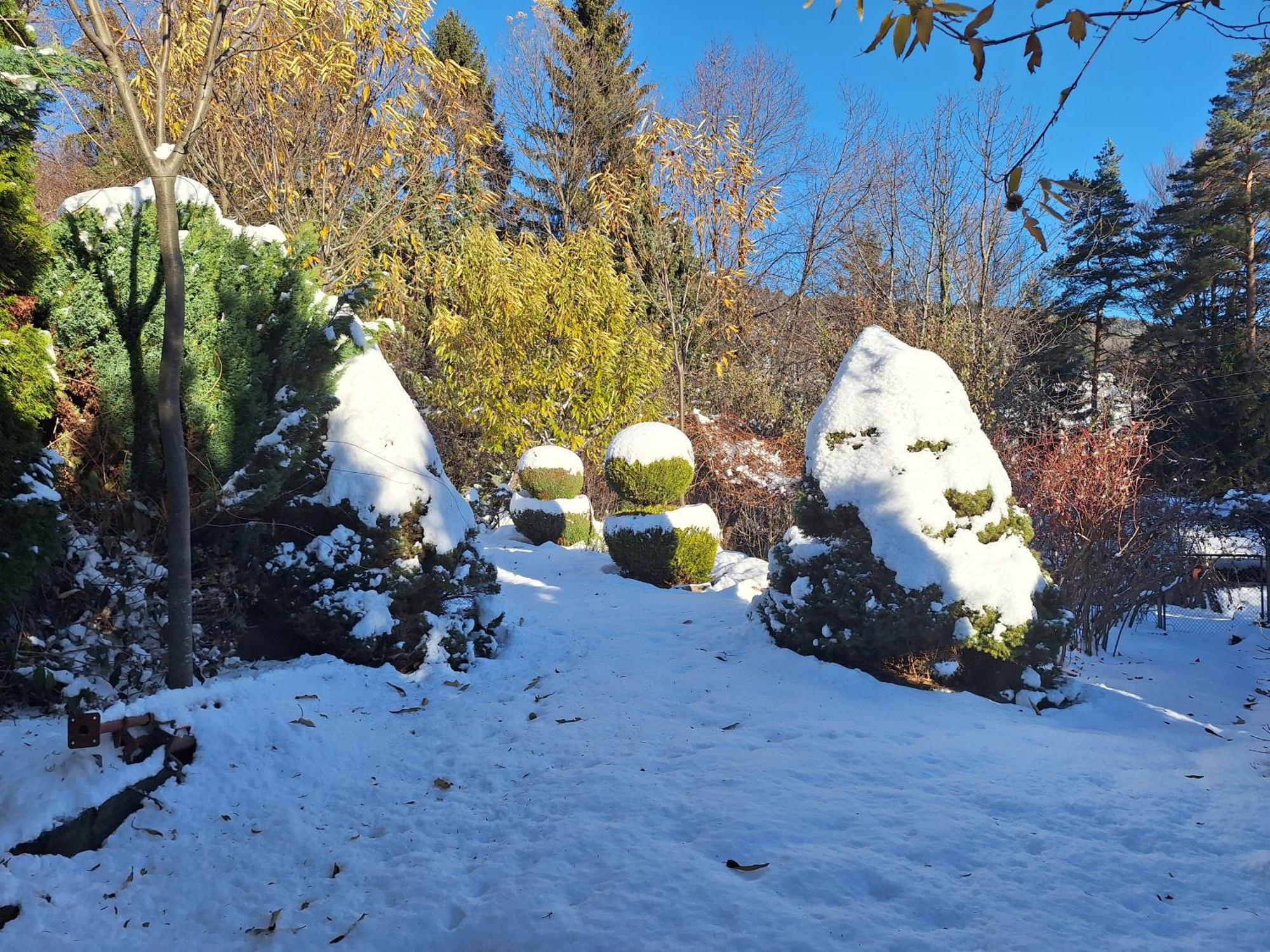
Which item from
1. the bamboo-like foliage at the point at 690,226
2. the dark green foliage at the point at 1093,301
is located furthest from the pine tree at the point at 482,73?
the dark green foliage at the point at 1093,301

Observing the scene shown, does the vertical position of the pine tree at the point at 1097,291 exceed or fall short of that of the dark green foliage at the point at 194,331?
it exceeds it

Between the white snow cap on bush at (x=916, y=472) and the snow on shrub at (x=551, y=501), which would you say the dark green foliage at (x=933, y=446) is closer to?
the white snow cap on bush at (x=916, y=472)

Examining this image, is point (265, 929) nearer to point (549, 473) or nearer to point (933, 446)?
point (933, 446)

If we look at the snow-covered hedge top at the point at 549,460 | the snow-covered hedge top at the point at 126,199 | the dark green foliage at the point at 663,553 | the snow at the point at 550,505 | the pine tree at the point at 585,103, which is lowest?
the dark green foliage at the point at 663,553

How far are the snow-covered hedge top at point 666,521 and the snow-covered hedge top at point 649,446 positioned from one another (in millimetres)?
759

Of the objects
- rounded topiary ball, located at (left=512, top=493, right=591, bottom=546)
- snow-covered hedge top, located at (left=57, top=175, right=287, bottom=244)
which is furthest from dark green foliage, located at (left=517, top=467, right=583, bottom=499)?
snow-covered hedge top, located at (left=57, top=175, right=287, bottom=244)

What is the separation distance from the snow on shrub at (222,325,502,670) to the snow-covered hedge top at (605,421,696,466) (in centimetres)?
458

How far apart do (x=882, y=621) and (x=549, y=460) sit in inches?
301

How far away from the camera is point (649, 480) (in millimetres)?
A: 9539

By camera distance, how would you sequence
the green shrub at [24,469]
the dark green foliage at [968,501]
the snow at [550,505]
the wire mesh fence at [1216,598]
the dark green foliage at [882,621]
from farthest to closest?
the snow at [550,505] < the wire mesh fence at [1216,598] < the dark green foliage at [968,501] < the dark green foliage at [882,621] < the green shrub at [24,469]

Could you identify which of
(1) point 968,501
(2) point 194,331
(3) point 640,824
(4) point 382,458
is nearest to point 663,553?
(1) point 968,501

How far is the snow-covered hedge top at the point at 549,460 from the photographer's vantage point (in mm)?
11664

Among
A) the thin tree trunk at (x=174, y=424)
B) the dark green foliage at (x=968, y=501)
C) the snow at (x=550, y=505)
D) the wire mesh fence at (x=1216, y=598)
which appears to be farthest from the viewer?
the snow at (x=550, y=505)

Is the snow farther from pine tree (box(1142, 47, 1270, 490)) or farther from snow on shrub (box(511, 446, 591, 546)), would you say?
pine tree (box(1142, 47, 1270, 490))
